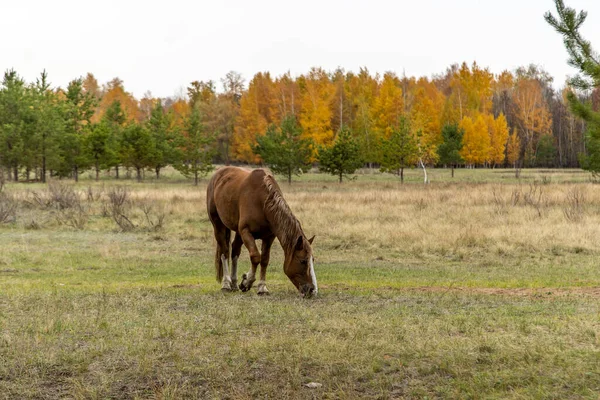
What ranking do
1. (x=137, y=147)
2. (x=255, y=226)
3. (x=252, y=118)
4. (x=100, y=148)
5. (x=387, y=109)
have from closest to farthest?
1. (x=255, y=226)
2. (x=100, y=148)
3. (x=137, y=147)
4. (x=387, y=109)
5. (x=252, y=118)

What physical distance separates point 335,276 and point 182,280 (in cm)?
329

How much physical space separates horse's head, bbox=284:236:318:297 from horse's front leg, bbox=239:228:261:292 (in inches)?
24.3

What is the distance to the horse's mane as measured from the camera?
889 centimetres

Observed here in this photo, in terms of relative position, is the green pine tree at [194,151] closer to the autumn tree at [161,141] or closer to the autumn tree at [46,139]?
the autumn tree at [161,141]

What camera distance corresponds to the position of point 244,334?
6402 millimetres

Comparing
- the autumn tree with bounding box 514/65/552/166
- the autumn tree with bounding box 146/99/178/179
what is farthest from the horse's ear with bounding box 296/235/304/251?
Answer: the autumn tree with bounding box 514/65/552/166

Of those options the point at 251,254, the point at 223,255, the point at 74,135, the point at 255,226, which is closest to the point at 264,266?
the point at 251,254

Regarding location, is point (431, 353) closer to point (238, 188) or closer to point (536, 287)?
point (238, 188)

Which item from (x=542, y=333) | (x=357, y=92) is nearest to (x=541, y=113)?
(x=357, y=92)

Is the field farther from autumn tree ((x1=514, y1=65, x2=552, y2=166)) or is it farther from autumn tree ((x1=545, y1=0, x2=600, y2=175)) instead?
autumn tree ((x1=514, y1=65, x2=552, y2=166))

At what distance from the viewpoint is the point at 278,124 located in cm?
6838

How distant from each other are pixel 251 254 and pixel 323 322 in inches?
105

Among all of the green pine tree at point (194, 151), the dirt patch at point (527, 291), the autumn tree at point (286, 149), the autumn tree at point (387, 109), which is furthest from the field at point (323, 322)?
the autumn tree at point (387, 109)

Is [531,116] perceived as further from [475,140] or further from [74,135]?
[74,135]
